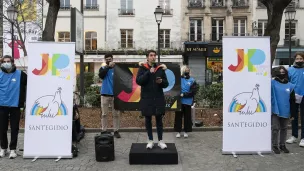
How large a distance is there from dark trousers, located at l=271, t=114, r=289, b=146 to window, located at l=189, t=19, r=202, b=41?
28.4m

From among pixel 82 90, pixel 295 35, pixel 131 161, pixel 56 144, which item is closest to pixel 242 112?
pixel 131 161

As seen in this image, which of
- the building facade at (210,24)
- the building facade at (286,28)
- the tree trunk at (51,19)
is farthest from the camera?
the building facade at (210,24)

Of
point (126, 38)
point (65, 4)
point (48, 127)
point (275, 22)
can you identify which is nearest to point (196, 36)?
point (126, 38)

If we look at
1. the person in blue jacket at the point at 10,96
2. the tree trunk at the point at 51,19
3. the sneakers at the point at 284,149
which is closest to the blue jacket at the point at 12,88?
the person in blue jacket at the point at 10,96

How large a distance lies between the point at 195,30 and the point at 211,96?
2355 centimetres

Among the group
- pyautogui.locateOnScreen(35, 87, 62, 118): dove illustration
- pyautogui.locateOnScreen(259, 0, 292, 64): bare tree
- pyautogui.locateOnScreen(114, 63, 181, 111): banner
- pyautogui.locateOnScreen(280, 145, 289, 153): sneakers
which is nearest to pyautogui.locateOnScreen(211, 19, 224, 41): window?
pyautogui.locateOnScreen(259, 0, 292, 64): bare tree

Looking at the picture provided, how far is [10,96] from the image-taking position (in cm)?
693

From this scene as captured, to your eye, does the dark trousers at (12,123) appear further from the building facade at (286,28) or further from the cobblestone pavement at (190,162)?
the building facade at (286,28)

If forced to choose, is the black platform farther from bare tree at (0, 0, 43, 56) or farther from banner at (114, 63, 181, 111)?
bare tree at (0, 0, 43, 56)

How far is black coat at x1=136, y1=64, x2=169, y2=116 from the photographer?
22.4 feet

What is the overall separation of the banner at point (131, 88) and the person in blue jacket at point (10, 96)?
336cm

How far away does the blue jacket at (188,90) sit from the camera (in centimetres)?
891

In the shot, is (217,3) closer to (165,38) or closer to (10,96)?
(165,38)

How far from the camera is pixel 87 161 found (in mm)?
6766
